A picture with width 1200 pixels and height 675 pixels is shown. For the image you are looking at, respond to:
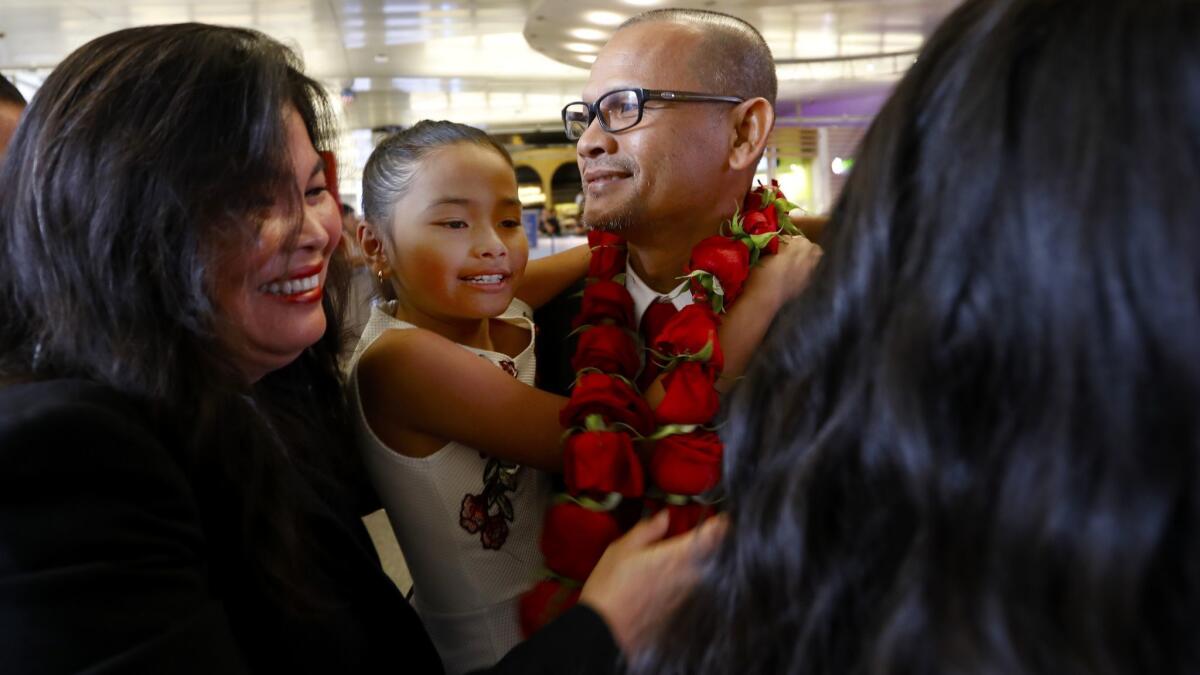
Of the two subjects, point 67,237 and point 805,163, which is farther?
point 805,163

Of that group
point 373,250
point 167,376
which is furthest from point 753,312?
point 167,376

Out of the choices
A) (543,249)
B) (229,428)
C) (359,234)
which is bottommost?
(543,249)

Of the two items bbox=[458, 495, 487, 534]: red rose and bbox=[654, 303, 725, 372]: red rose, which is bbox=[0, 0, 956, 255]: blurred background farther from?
bbox=[458, 495, 487, 534]: red rose

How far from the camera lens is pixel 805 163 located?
44.5 feet

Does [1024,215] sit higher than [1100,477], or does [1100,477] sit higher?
[1024,215]

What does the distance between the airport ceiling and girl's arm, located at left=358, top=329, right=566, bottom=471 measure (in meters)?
6.95

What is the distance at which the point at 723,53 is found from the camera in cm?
179

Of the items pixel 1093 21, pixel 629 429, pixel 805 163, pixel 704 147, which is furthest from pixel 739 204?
pixel 805 163

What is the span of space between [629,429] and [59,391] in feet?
2.98

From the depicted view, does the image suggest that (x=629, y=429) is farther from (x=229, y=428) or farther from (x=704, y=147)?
(x=229, y=428)

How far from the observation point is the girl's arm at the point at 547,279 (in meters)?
2.11

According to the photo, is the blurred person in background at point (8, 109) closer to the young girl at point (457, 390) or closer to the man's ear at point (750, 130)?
the young girl at point (457, 390)

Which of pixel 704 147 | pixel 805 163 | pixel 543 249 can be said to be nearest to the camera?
pixel 704 147

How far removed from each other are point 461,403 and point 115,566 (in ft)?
2.61
